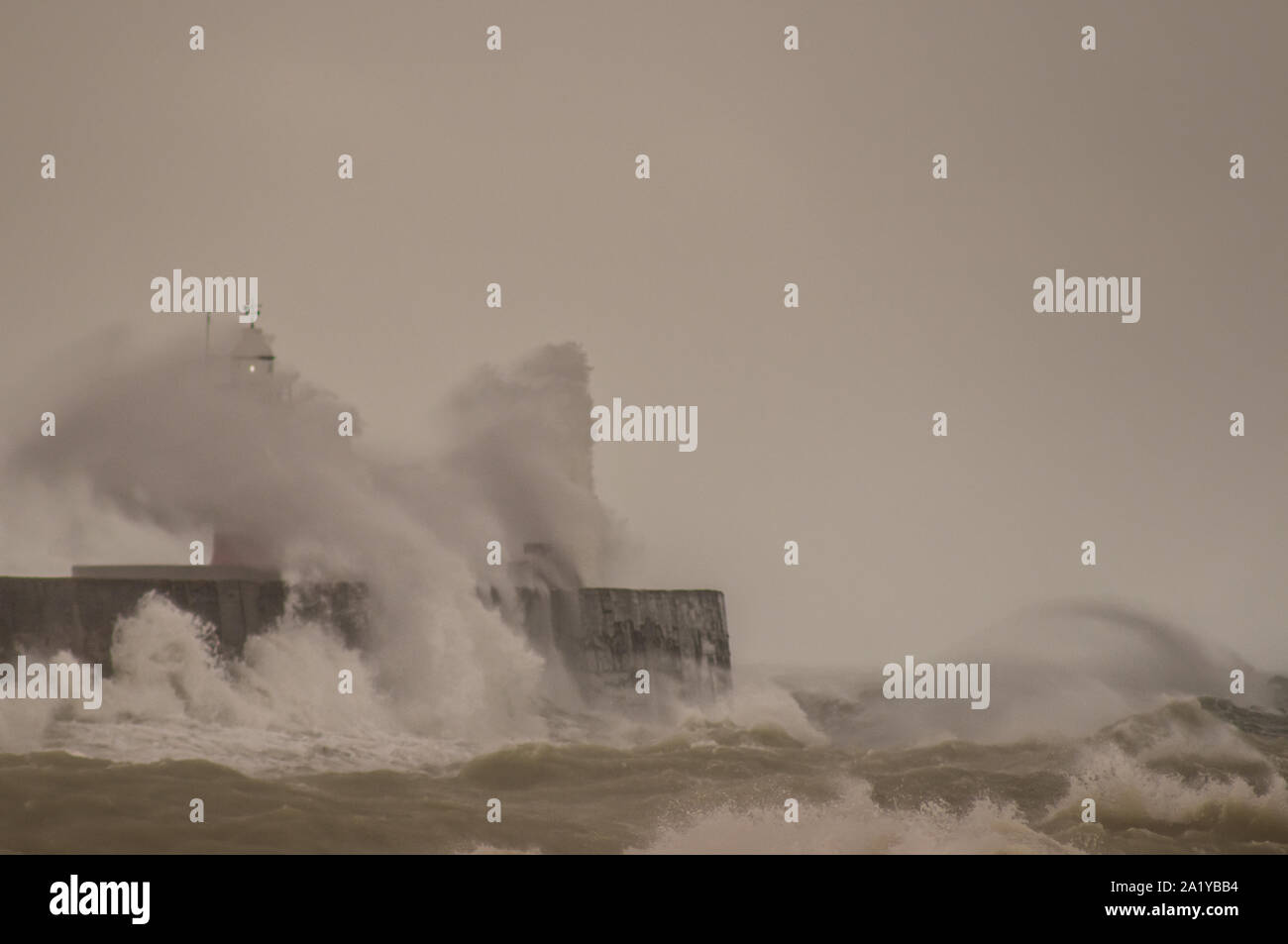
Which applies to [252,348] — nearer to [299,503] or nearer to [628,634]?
[299,503]

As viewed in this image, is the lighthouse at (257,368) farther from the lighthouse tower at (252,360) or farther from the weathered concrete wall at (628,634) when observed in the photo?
the weathered concrete wall at (628,634)

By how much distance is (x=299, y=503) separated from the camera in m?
22.5

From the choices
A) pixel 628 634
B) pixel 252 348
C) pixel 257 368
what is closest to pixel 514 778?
pixel 628 634

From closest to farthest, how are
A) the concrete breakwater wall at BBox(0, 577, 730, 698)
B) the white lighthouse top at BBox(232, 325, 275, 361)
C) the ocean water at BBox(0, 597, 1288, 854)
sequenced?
the ocean water at BBox(0, 597, 1288, 854)
the concrete breakwater wall at BBox(0, 577, 730, 698)
the white lighthouse top at BBox(232, 325, 275, 361)

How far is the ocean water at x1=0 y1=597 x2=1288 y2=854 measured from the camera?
17734mm

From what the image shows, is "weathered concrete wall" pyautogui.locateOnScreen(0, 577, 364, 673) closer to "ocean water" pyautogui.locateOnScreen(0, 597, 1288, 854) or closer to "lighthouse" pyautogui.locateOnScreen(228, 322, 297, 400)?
"ocean water" pyautogui.locateOnScreen(0, 597, 1288, 854)

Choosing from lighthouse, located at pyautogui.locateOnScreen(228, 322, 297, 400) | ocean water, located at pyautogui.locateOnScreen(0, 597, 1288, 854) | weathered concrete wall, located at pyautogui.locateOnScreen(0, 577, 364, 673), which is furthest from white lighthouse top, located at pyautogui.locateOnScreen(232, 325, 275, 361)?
ocean water, located at pyautogui.locateOnScreen(0, 597, 1288, 854)

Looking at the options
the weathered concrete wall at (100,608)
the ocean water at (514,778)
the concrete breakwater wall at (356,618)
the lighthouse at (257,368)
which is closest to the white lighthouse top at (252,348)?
the lighthouse at (257,368)

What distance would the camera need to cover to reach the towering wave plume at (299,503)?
21.8m

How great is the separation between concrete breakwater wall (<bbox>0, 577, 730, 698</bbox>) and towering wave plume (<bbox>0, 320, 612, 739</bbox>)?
52cm

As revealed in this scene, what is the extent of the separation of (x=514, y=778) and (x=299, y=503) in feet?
16.2
